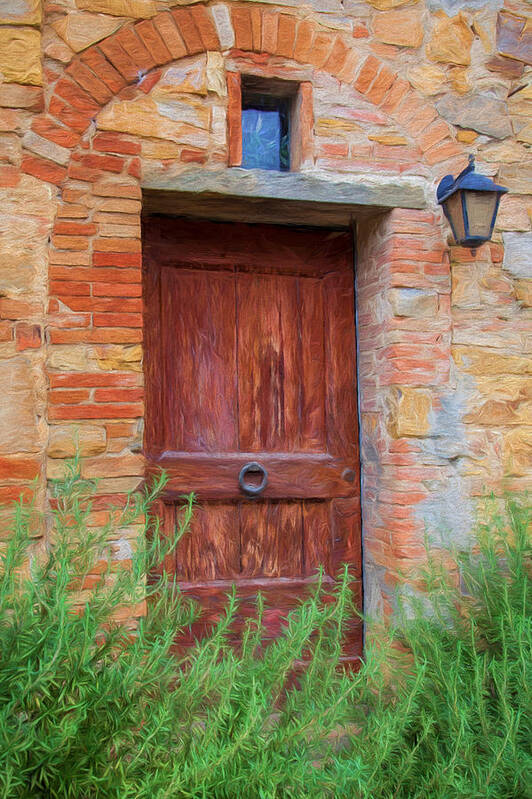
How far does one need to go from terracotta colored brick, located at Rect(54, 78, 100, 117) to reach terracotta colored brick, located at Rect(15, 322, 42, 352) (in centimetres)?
89

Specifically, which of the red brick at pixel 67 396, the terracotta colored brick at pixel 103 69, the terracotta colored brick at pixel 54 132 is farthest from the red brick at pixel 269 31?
the red brick at pixel 67 396

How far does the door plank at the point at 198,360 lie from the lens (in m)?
3.17

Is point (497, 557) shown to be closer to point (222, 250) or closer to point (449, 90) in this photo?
point (222, 250)

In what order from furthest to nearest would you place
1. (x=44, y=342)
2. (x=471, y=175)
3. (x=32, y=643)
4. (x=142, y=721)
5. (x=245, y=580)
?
(x=245, y=580)
(x=471, y=175)
(x=44, y=342)
(x=142, y=721)
(x=32, y=643)

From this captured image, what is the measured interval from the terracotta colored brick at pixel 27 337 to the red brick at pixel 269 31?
5.08 ft

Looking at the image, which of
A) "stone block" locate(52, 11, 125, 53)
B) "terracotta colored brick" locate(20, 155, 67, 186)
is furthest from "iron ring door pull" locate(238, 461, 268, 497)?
"stone block" locate(52, 11, 125, 53)

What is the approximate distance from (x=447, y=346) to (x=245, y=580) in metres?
1.41

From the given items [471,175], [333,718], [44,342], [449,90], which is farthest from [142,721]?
[449,90]

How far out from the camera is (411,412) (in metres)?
3.12

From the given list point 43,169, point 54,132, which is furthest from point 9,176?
point 54,132

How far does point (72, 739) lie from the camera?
72.7 inches

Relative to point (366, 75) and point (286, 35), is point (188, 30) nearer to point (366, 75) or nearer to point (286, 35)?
point (286, 35)

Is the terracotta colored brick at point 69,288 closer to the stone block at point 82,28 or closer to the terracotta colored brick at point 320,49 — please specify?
the stone block at point 82,28

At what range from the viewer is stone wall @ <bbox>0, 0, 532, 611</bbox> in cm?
274
